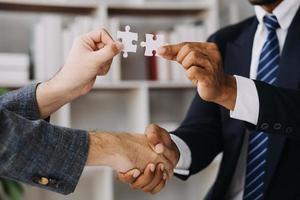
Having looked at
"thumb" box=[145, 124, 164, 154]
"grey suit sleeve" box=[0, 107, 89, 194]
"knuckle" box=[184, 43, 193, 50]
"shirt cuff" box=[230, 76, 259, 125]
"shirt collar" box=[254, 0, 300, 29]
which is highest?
"shirt collar" box=[254, 0, 300, 29]

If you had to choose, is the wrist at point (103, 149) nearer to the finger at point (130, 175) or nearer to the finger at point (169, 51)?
the finger at point (130, 175)

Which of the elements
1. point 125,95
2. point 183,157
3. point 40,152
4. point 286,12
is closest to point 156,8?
point 125,95

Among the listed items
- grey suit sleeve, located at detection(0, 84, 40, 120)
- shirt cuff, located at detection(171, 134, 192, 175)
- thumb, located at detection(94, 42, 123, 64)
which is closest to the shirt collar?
shirt cuff, located at detection(171, 134, 192, 175)

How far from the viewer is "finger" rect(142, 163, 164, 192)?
134 centimetres

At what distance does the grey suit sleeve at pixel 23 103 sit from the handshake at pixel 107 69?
0.07ft

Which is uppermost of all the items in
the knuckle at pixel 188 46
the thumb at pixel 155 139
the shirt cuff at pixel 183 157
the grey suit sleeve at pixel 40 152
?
the knuckle at pixel 188 46

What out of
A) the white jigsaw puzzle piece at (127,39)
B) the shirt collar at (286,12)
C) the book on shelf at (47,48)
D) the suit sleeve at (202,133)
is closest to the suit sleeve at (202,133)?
the suit sleeve at (202,133)

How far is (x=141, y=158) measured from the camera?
4.34ft

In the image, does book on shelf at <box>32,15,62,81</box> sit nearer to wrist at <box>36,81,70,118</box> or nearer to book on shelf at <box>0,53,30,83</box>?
book on shelf at <box>0,53,30,83</box>

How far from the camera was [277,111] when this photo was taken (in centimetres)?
122

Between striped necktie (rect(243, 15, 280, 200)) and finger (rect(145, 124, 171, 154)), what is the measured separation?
311mm

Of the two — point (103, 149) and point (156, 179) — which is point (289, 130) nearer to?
point (156, 179)

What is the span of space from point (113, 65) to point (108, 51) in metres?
1.17

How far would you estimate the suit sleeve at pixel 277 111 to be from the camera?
122 centimetres
